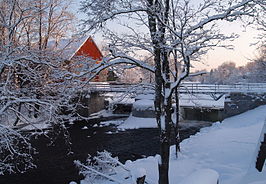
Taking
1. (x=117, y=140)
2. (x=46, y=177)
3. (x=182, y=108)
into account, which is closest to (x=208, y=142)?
(x=117, y=140)

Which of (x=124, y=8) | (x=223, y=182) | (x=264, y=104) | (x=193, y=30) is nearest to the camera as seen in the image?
(x=193, y=30)

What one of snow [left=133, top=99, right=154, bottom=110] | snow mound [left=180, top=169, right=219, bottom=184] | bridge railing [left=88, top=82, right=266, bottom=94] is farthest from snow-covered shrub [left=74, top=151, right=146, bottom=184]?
snow [left=133, top=99, right=154, bottom=110]

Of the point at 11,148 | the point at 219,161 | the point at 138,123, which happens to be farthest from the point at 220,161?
the point at 138,123

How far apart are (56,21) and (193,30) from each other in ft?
72.3

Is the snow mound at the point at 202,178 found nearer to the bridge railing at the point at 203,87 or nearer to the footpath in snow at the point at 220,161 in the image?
the footpath in snow at the point at 220,161

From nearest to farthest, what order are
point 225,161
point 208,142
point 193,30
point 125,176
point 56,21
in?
point 193,30 → point 125,176 → point 225,161 → point 208,142 → point 56,21

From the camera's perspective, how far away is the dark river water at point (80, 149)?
9870 mm

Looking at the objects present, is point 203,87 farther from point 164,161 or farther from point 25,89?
point 164,161

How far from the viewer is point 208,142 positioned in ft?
42.8

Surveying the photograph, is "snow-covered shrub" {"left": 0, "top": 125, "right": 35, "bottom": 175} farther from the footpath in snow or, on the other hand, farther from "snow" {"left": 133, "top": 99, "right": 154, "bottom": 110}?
"snow" {"left": 133, "top": 99, "right": 154, "bottom": 110}

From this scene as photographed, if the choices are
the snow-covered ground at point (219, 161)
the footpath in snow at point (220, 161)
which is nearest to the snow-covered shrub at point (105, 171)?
the snow-covered ground at point (219, 161)

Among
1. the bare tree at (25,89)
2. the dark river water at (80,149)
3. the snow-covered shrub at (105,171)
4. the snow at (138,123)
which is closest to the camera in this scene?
the bare tree at (25,89)

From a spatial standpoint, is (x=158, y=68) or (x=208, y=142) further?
(x=208, y=142)

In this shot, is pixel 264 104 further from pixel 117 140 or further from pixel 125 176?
pixel 125 176
